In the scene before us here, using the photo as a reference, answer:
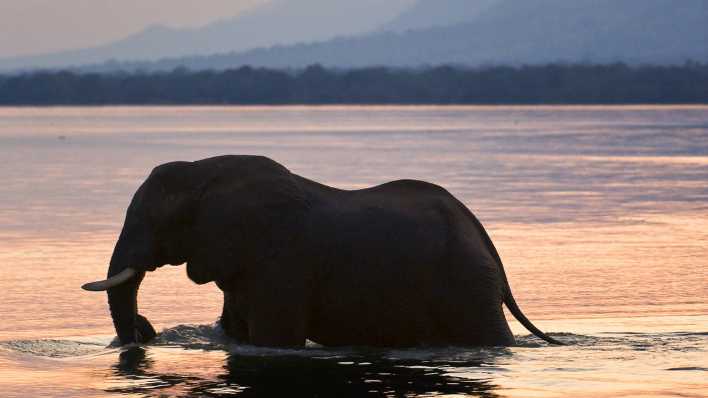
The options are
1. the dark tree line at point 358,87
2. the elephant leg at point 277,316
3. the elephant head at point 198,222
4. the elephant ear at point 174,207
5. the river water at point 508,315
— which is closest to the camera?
the river water at point 508,315

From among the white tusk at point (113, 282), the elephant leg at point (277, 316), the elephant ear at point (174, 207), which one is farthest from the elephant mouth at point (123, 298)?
the elephant leg at point (277, 316)

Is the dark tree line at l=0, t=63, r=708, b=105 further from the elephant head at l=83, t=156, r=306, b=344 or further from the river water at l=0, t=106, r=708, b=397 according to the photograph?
the elephant head at l=83, t=156, r=306, b=344

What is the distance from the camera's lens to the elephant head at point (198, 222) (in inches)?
512

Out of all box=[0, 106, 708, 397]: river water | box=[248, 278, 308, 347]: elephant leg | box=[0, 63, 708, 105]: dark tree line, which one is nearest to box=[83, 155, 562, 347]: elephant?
box=[248, 278, 308, 347]: elephant leg

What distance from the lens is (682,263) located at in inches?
749

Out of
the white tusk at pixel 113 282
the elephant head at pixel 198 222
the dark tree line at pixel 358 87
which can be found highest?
the dark tree line at pixel 358 87

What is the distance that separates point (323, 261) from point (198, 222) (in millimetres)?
1020

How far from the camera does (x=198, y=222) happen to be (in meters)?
13.2

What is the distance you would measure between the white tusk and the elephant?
1cm

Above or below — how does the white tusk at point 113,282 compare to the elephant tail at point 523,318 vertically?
above

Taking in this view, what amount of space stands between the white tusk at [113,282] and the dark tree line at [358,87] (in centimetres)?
13947

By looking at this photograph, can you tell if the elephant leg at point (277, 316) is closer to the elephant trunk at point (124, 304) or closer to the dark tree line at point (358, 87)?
the elephant trunk at point (124, 304)

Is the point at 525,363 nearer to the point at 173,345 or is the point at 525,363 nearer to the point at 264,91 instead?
the point at 173,345

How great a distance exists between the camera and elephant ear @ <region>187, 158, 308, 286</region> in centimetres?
1295
